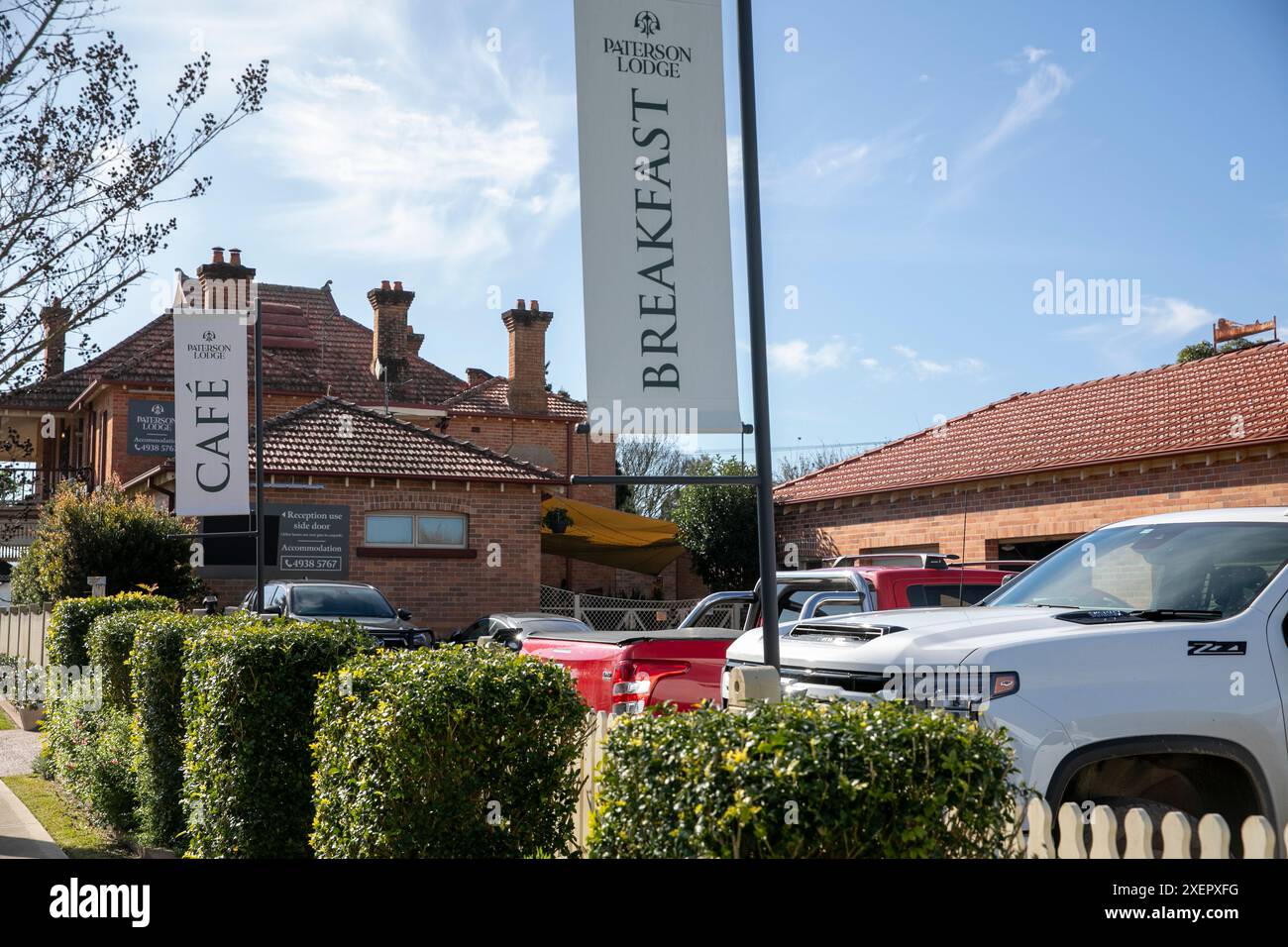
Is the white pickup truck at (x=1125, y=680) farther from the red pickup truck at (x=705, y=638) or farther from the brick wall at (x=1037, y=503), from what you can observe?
the brick wall at (x=1037, y=503)

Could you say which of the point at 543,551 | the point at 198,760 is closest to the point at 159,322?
Result: the point at 543,551

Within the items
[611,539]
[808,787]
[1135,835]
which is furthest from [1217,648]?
[611,539]

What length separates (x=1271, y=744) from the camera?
479 cm

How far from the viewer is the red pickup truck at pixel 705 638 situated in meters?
7.38

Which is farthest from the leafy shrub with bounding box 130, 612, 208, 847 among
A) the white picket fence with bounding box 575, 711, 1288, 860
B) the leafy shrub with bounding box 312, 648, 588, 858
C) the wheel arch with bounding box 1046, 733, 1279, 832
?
the white picket fence with bounding box 575, 711, 1288, 860

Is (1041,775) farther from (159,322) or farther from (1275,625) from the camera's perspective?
(159,322)

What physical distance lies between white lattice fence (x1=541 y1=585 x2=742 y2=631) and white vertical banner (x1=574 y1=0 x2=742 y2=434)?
59.8ft

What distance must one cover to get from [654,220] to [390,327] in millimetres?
29702

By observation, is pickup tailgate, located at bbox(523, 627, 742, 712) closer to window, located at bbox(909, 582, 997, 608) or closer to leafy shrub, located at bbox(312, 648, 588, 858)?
window, located at bbox(909, 582, 997, 608)

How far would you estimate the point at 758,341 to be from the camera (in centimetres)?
549

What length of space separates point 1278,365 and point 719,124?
15876 mm

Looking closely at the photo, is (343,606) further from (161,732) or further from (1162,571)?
(1162,571)

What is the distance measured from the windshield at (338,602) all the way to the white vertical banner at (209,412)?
3411mm

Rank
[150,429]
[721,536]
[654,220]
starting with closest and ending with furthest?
[654,220], [721,536], [150,429]
